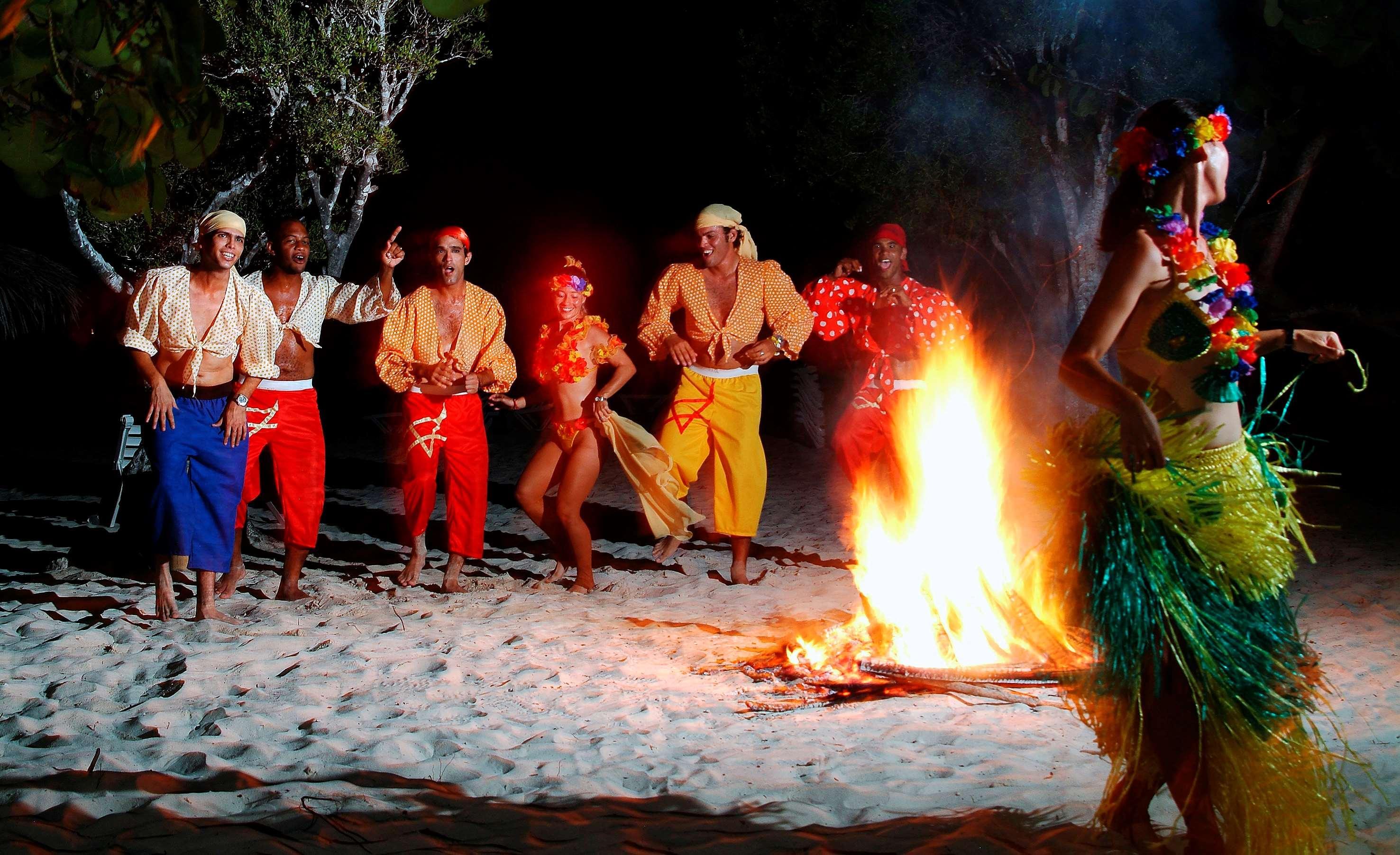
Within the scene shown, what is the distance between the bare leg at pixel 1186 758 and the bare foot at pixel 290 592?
191 inches

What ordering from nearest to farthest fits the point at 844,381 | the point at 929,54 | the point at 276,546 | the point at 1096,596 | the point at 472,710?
the point at 1096,596, the point at 472,710, the point at 276,546, the point at 929,54, the point at 844,381

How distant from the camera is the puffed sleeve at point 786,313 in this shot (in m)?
6.93

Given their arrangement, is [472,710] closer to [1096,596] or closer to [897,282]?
[1096,596]

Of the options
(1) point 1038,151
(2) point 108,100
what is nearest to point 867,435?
(2) point 108,100

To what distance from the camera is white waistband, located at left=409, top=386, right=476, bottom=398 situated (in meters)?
6.41

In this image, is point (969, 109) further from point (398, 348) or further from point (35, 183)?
point (35, 183)

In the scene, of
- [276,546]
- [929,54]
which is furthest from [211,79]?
[929,54]

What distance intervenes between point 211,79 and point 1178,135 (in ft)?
30.9

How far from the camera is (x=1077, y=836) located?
120 inches

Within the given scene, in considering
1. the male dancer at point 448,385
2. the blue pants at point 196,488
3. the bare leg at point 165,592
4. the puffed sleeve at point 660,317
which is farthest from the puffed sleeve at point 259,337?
the puffed sleeve at point 660,317

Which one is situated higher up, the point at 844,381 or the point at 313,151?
the point at 313,151

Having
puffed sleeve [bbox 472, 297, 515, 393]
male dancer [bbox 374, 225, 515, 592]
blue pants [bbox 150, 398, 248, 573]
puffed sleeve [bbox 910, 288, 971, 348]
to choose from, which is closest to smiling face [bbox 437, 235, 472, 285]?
male dancer [bbox 374, 225, 515, 592]

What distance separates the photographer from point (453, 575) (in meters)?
6.52

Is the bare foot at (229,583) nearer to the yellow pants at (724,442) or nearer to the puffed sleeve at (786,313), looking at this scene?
the yellow pants at (724,442)
